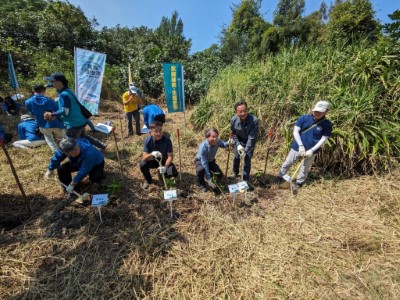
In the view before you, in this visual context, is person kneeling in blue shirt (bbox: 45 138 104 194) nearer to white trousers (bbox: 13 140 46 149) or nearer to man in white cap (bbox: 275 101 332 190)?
white trousers (bbox: 13 140 46 149)

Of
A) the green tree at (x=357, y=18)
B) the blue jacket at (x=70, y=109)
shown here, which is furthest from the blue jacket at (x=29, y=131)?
the green tree at (x=357, y=18)

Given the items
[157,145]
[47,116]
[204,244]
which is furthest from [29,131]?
[204,244]

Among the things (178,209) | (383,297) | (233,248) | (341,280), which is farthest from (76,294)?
(383,297)

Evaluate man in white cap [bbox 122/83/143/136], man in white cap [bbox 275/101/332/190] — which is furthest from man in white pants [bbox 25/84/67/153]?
man in white cap [bbox 275/101/332/190]

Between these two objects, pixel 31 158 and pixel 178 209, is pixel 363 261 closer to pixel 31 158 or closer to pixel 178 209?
pixel 178 209

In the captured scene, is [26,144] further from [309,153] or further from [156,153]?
[309,153]

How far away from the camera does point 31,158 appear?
427 centimetres

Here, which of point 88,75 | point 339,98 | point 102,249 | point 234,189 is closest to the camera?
point 102,249

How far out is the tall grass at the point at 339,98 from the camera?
3.74 meters

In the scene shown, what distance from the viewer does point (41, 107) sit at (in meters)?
3.67

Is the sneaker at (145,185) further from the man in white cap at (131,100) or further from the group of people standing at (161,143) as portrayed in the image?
the man in white cap at (131,100)

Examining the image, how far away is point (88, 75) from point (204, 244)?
4.32 m

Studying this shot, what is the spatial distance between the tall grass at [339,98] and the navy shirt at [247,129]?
1.31 m

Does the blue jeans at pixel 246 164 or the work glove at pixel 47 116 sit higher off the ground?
the work glove at pixel 47 116
